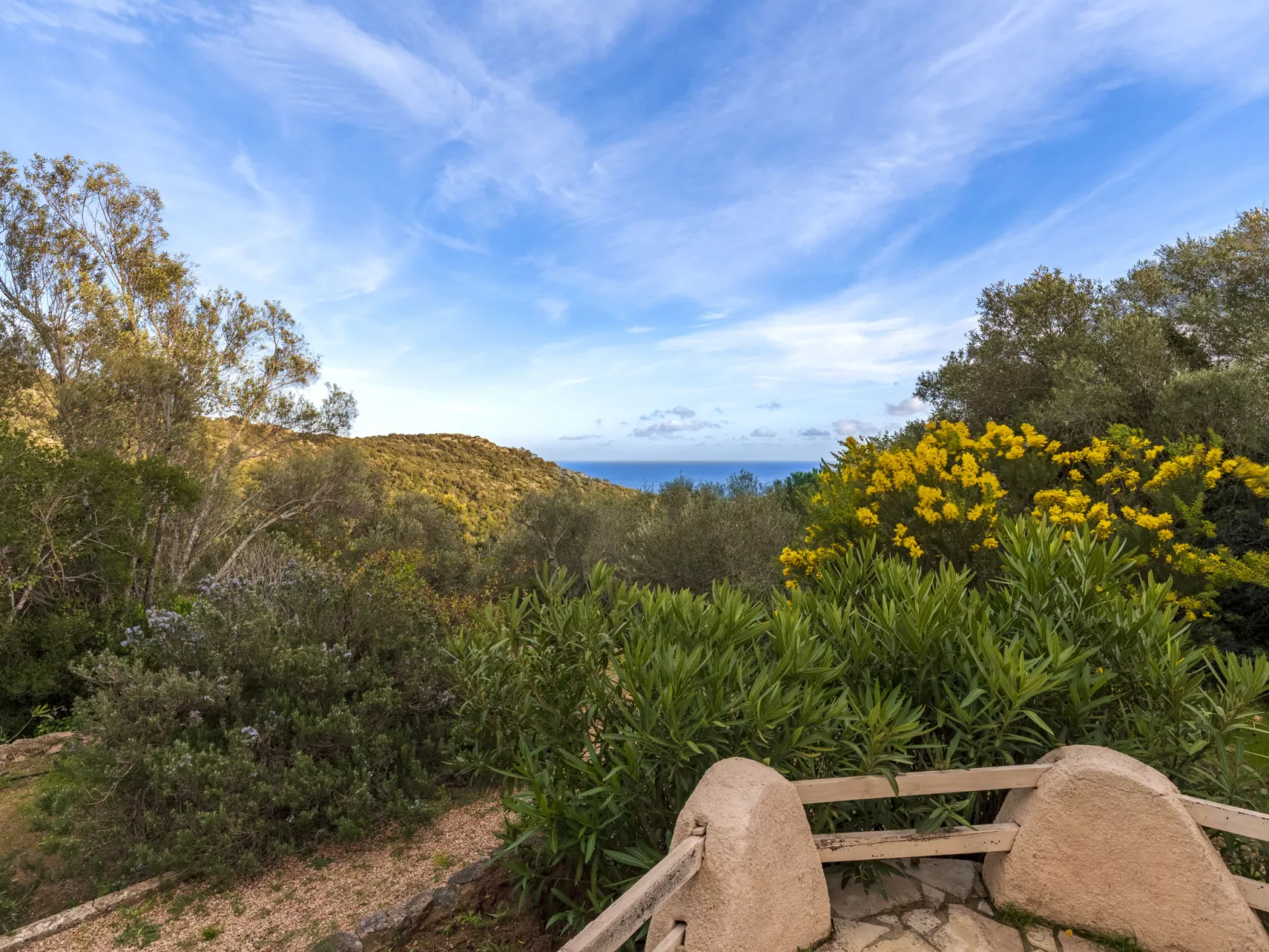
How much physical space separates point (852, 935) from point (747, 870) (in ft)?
2.45

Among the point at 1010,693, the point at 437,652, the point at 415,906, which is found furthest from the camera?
the point at 437,652

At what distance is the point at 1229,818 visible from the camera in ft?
7.12

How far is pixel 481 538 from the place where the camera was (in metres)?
17.1

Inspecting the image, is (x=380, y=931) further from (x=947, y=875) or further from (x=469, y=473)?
(x=469, y=473)

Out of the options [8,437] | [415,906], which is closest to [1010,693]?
[415,906]

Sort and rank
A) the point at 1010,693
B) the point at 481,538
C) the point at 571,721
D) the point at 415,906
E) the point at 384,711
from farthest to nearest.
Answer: the point at 481,538
the point at 384,711
the point at 415,906
the point at 571,721
the point at 1010,693

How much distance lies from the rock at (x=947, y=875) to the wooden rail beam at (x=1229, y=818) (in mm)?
880

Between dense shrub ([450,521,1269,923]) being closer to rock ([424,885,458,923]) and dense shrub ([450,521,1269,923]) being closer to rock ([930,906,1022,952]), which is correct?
rock ([930,906,1022,952])

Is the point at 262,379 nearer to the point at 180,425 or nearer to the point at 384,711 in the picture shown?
the point at 180,425

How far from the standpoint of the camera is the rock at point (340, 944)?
287 cm

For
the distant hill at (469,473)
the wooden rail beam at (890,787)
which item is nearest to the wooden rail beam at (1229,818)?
the wooden rail beam at (890,787)

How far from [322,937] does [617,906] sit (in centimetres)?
256

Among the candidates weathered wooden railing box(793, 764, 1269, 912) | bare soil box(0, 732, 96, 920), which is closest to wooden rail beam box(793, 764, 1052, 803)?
weathered wooden railing box(793, 764, 1269, 912)

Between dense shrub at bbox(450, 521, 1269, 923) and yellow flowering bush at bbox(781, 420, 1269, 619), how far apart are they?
2.36 meters
